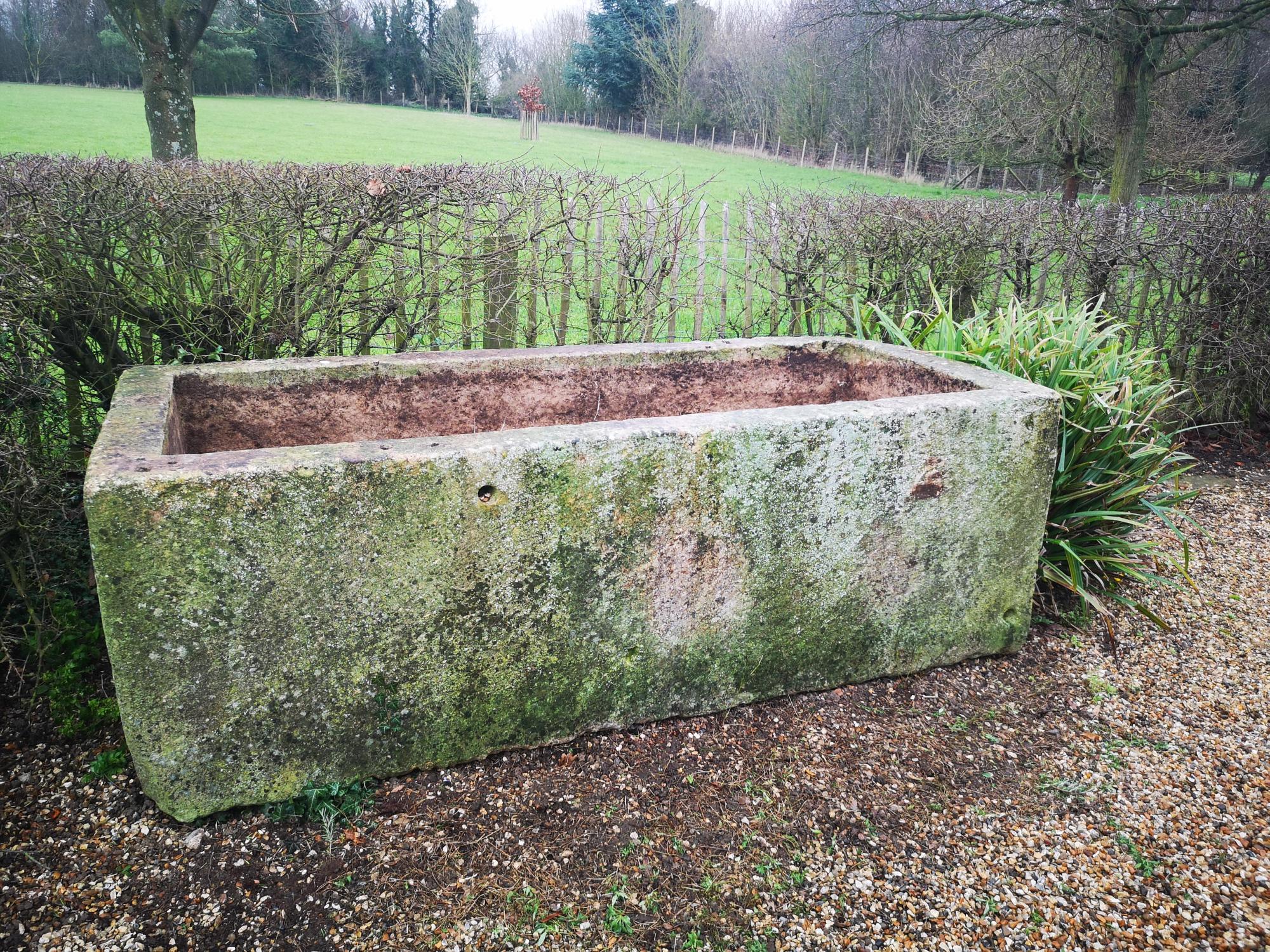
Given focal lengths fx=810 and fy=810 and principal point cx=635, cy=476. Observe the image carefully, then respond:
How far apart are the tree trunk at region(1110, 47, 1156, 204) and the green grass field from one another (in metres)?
4.34

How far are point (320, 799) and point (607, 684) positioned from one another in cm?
84

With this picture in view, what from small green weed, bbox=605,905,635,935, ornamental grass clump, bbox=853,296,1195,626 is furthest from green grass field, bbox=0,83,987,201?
small green weed, bbox=605,905,635,935

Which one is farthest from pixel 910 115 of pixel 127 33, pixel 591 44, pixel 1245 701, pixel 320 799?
pixel 320 799

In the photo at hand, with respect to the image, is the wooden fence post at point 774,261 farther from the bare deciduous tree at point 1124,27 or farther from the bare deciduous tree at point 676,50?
the bare deciduous tree at point 676,50

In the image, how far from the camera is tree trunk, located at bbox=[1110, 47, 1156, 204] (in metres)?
10.5

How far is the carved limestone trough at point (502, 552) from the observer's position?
6.32ft

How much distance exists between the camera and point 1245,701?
2.90m

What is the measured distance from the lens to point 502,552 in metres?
2.15

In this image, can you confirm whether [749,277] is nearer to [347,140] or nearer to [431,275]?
[431,275]

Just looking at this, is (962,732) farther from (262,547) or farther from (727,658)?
(262,547)

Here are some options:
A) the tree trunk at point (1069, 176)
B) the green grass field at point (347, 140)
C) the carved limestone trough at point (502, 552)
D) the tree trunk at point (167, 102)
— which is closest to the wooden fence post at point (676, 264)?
the carved limestone trough at point (502, 552)

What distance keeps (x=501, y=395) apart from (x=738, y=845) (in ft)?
5.61

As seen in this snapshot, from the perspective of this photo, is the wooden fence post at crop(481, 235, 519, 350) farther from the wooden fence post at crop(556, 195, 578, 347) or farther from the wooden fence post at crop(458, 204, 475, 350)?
the wooden fence post at crop(556, 195, 578, 347)

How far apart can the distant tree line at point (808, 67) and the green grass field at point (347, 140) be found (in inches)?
80.3
